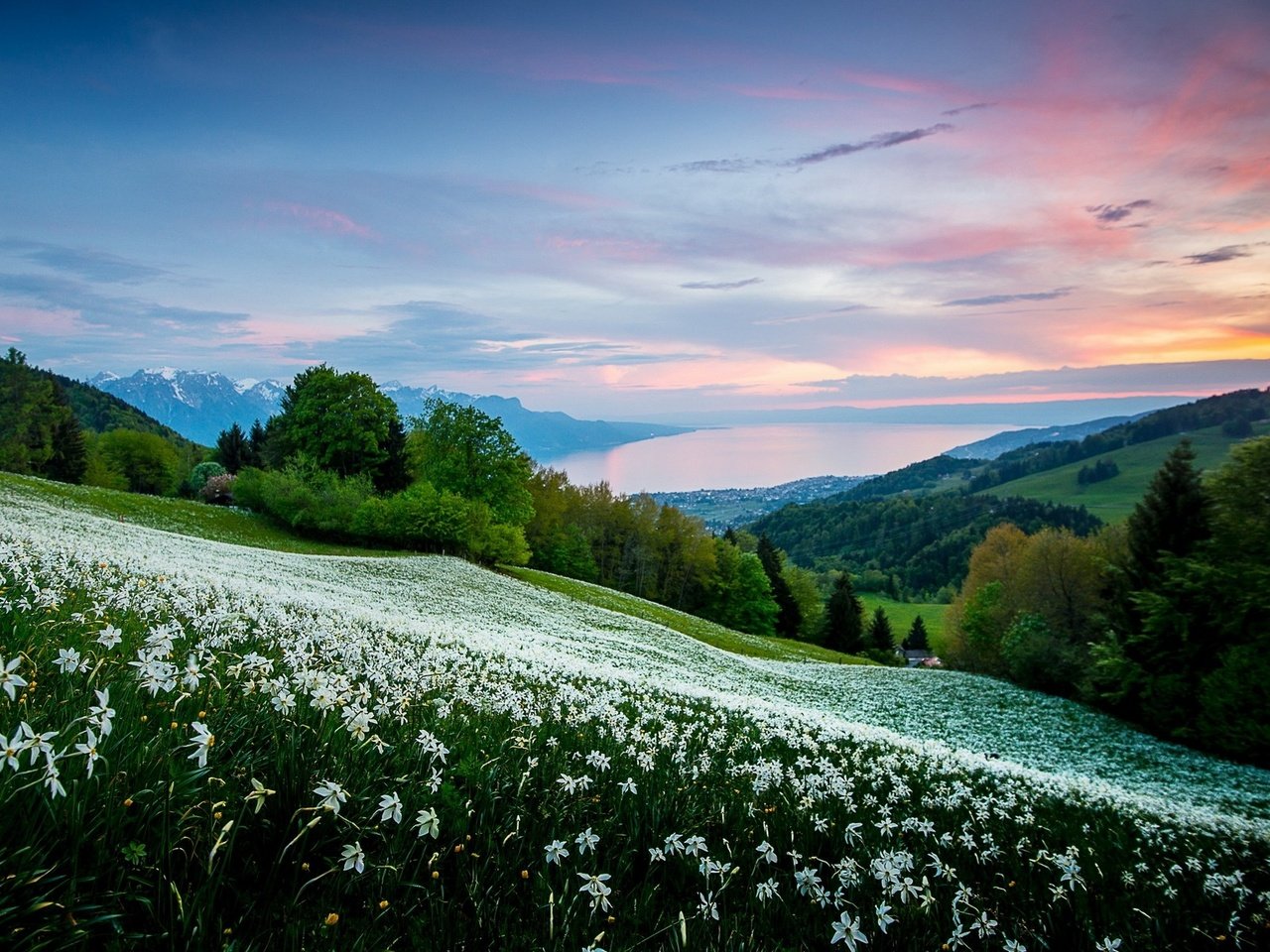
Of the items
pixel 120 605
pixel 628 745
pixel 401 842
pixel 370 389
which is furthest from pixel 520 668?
pixel 370 389

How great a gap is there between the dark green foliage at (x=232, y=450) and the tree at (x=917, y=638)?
5105 inches

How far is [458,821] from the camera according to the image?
420 cm

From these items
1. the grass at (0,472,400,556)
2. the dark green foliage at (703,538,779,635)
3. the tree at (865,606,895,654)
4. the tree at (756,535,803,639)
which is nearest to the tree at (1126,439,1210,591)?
the grass at (0,472,400,556)

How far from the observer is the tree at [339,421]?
228 ft

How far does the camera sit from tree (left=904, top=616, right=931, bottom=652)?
123m

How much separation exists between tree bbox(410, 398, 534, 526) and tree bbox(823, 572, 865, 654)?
5732cm

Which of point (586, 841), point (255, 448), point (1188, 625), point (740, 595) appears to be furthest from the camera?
point (255, 448)

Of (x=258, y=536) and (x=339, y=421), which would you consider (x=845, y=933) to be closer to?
(x=258, y=536)

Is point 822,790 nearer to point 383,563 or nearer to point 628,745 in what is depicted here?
point 628,745

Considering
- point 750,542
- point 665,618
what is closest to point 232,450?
point 665,618

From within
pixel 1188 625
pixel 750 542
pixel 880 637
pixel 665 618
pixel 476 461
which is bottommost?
pixel 880 637

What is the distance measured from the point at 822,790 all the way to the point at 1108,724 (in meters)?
31.6

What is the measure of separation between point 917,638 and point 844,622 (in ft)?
127

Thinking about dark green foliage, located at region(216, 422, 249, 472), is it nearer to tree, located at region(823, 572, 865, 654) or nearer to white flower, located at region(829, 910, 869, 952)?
tree, located at region(823, 572, 865, 654)
